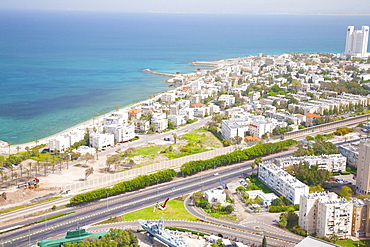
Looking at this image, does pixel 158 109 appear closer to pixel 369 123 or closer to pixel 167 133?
pixel 167 133

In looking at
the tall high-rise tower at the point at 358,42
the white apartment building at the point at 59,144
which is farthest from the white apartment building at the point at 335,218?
the tall high-rise tower at the point at 358,42

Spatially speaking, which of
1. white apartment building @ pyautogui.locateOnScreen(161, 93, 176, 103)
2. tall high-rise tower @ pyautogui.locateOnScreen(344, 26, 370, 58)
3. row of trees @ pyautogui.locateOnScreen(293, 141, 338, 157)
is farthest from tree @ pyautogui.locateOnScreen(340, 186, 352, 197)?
tall high-rise tower @ pyautogui.locateOnScreen(344, 26, 370, 58)

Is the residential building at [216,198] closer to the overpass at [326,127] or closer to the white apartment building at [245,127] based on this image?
the white apartment building at [245,127]

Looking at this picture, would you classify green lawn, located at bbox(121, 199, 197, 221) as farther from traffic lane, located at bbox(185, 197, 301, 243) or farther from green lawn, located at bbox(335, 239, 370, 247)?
green lawn, located at bbox(335, 239, 370, 247)

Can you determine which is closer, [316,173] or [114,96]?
[316,173]

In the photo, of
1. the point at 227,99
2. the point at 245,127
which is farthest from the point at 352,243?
the point at 227,99

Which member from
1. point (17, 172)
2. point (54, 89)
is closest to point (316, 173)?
point (17, 172)

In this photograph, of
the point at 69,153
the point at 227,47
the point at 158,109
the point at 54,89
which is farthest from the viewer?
the point at 227,47
